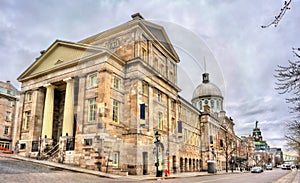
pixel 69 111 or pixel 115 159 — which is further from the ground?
pixel 69 111

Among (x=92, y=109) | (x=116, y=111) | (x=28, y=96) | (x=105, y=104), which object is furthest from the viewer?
(x=28, y=96)

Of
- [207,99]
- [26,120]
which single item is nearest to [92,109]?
[26,120]

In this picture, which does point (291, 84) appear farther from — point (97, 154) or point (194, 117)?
point (194, 117)

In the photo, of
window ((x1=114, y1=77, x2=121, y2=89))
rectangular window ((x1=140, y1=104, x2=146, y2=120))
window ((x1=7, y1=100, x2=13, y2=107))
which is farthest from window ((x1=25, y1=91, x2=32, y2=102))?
window ((x1=7, y1=100, x2=13, y2=107))

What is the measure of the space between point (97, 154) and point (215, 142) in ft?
120

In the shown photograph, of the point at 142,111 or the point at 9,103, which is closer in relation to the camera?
the point at 142,111

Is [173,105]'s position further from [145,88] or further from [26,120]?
[26,120]

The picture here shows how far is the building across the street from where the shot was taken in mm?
51700

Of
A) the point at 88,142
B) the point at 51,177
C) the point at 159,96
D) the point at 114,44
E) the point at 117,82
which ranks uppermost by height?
the point at 114,44

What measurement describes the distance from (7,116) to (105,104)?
124 feet

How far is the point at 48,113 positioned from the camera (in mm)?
30656

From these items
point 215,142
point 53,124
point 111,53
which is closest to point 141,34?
point 111,53

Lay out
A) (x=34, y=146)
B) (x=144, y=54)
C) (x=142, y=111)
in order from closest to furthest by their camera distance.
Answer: (x=142, y=111)
(x=144, y=54)
(x=34, y=146)

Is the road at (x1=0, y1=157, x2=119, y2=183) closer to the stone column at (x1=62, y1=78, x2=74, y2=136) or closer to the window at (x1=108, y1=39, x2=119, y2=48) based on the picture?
the stone column at (x1=62, y1=78, x2=74, y2=136)
